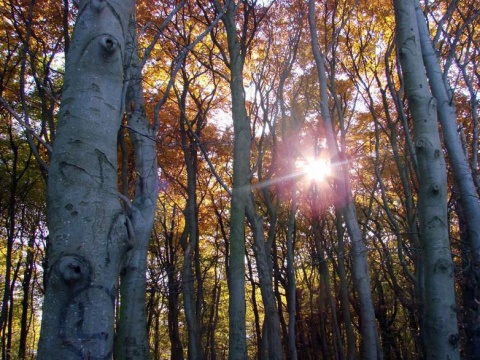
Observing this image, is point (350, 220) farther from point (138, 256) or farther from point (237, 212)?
point (138, 256)

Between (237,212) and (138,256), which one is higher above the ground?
(237,212)

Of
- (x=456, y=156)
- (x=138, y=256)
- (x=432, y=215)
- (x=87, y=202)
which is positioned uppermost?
(x=456, y=156)

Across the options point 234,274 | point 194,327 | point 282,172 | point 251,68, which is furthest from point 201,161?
point 234,274

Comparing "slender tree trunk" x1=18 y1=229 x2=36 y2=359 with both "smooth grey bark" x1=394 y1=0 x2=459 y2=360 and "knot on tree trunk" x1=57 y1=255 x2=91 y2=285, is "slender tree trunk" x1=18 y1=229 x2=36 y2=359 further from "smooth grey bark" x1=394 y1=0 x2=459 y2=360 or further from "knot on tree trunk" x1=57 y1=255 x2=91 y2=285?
"knot on tree trunk" x1=57 y1=255 x2=91 y2=285

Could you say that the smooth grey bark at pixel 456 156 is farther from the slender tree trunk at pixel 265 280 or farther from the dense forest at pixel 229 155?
the slender tree trunk at pixel 265 280

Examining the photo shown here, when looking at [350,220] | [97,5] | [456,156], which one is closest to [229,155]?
[350,220]

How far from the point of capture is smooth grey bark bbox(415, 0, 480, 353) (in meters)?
4.13

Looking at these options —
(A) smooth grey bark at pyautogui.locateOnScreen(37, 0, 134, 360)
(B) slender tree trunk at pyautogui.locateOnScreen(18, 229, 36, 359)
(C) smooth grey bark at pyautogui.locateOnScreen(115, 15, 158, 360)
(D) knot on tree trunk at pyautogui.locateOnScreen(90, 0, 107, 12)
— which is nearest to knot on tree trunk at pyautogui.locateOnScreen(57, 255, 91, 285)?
(A) smooth grey bark at pyautogui.locateOnScreen(37, 0, 134, 360)

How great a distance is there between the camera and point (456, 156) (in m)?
4.32

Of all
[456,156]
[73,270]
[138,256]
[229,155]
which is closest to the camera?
[73,270]

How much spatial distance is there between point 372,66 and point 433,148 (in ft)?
22.7

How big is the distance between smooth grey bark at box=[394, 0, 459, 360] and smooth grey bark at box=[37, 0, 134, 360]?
256cm

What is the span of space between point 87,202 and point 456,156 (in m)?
4.27

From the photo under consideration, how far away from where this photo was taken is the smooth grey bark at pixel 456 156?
4129 mm
